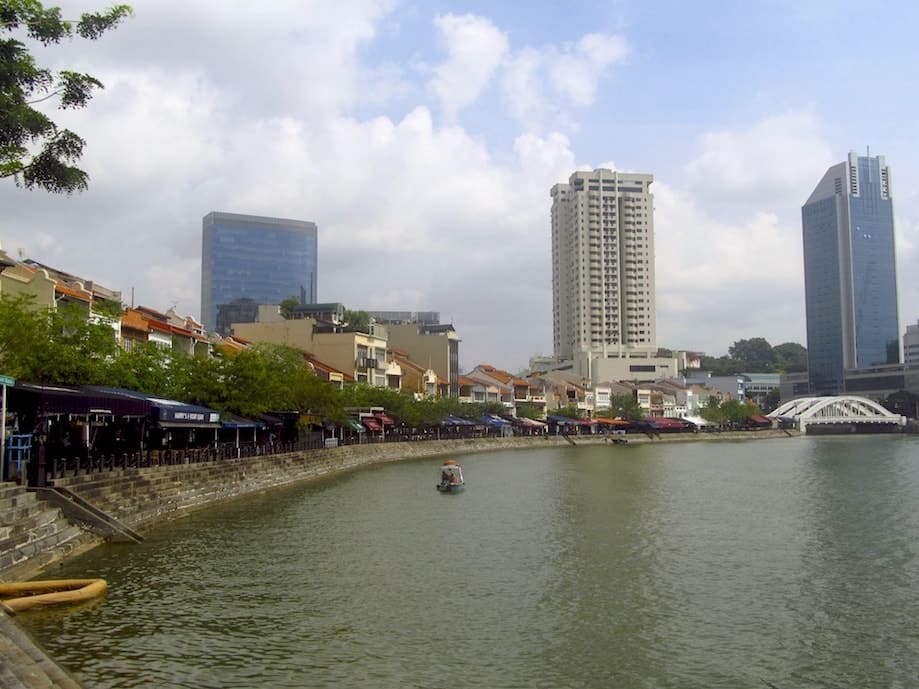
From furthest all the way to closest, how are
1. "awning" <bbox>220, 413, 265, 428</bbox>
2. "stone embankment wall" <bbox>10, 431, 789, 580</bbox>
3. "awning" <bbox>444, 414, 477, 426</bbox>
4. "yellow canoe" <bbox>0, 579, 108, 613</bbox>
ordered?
"awning" <bbox>444, 414, 477, 426</bbox>, "awning" <bbox>220, 413, 265, 428</bbox>, "stone embankment wall" <bbox>10, 431, 789, 580</bbox>, "yellow canoe" <bbox>0, 579, 108, 613</bbox>

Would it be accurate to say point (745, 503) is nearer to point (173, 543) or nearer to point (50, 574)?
point (173, 543)

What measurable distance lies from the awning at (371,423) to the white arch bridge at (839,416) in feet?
330

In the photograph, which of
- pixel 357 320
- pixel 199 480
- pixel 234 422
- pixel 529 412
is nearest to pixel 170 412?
pixel 199 480

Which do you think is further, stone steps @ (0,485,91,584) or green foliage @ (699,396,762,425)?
green foliage @ (699,396,762,425)

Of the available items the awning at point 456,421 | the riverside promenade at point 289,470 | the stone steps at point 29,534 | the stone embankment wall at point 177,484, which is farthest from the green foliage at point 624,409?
the stone steps at point 29,534

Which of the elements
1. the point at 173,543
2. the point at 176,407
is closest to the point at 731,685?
the point at 173,543

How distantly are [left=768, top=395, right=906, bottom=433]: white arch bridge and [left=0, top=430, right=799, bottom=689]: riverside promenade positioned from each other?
24.6 ft

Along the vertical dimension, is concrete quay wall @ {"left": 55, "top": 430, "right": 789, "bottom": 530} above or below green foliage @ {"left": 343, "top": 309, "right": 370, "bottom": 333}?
below

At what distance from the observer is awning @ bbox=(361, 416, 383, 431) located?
272ft

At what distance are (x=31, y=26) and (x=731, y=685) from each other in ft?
75.6

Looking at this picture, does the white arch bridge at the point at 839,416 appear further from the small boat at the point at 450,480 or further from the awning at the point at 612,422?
the small boat at the point at 450,480

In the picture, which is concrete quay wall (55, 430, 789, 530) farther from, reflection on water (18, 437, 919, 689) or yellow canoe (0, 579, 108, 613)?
yellow canoe (0, 579, 108, 613)

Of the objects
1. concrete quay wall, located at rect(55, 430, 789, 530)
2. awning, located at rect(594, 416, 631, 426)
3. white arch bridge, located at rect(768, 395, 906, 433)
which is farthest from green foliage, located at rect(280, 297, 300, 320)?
white arch bridge, located at rect(768, 395, 906, 433)

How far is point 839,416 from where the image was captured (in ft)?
535
